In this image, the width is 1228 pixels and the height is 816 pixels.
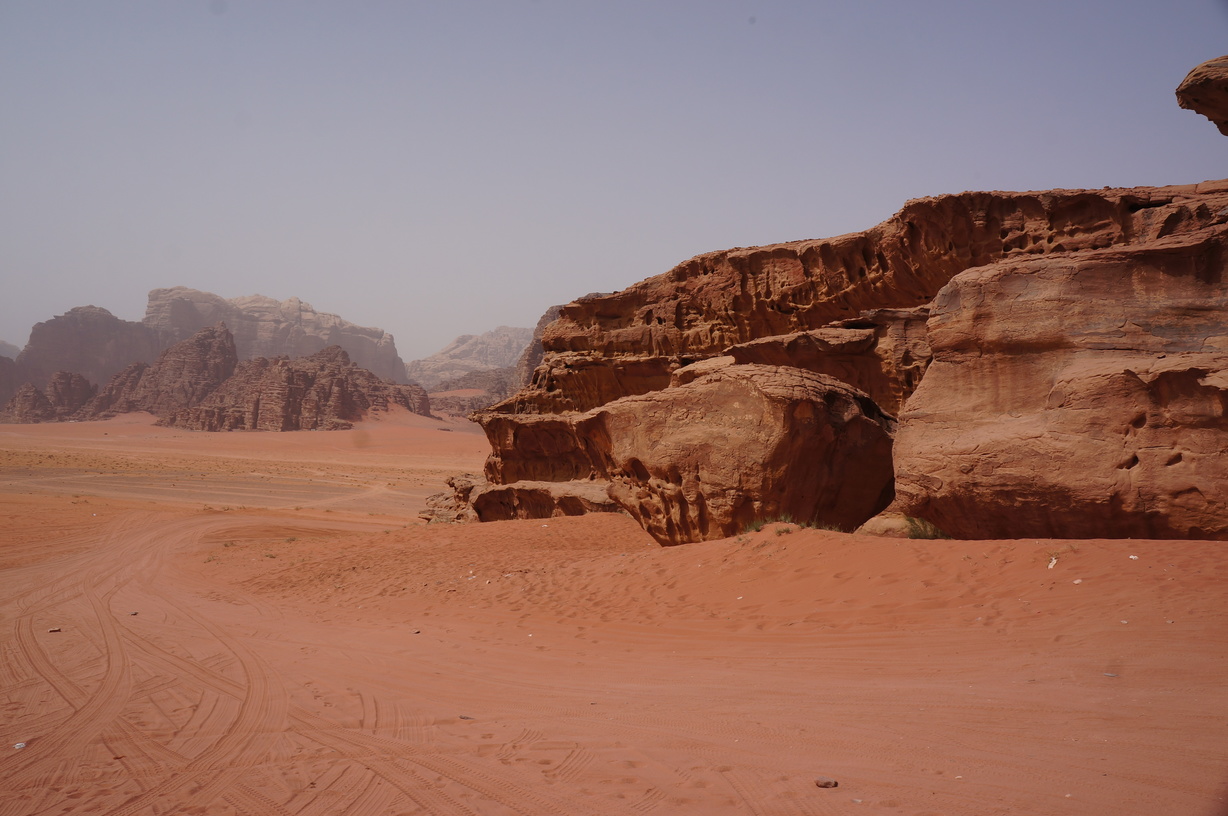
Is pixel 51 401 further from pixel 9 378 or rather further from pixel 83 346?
pixel 83 346

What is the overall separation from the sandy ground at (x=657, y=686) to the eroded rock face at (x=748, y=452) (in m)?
0.80

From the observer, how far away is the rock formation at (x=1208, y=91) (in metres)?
8.23

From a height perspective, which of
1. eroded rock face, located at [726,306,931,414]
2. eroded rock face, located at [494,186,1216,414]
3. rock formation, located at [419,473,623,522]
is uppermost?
eroded rock face, located at [494,186,1216,414]

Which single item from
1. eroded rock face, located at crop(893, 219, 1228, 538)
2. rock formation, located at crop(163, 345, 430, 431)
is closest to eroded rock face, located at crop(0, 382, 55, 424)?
Answer: rock formation, located at crop(163, 345, 430, 431)

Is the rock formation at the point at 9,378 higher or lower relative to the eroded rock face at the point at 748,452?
higher

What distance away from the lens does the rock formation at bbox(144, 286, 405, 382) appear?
398 ft

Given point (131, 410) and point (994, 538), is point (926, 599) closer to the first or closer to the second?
point (994, 538)

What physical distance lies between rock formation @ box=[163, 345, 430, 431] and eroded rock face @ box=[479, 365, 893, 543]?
68897 millimetres

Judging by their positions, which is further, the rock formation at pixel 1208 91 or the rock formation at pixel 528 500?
the rock formation at pixel 528 500

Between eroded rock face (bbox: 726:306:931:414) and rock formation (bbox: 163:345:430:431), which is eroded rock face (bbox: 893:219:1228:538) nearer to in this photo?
eroded rock face (bbox: 726:306:931:414)

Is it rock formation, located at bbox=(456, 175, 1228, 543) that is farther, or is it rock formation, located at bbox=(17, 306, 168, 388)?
rock formation, located at bbox=(17, 306, 168, 388)

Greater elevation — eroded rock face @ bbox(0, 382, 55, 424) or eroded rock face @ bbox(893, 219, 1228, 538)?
eroded rock face @ bbox(0, 382, 55, 424)

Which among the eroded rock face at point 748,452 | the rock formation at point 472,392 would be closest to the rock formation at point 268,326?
the rock formation at point 472,392

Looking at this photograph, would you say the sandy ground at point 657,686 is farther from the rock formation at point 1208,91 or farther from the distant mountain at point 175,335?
the distant mountain at point 175,335
